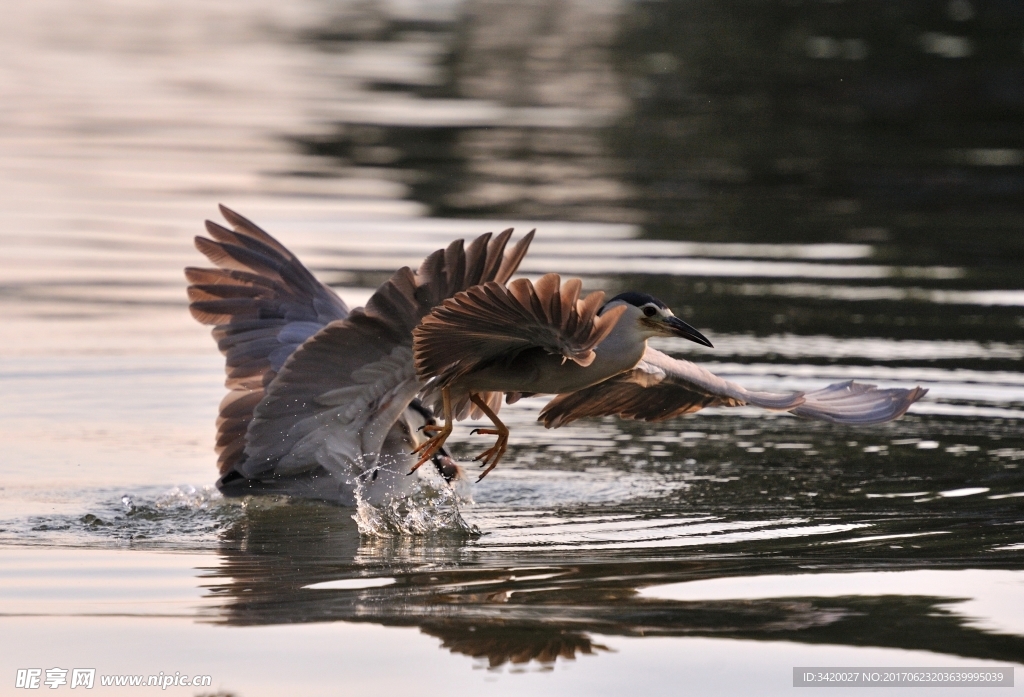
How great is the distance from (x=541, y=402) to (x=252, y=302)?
2.09 metres

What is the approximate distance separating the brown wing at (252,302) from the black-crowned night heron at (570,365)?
108cm

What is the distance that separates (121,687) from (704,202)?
1107 cm

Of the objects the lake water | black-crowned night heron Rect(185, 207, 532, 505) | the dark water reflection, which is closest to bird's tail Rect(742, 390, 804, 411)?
the lake water

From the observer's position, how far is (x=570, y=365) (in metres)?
6.80

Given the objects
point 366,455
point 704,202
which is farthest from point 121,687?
point 704,202

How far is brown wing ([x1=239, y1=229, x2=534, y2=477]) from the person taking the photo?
706 cm

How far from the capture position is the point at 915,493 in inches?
306

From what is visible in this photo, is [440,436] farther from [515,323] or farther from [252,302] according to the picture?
[252,302]

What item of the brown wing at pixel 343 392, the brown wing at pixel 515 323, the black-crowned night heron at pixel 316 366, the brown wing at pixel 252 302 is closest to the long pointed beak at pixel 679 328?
the brown wing at pixel 515 323

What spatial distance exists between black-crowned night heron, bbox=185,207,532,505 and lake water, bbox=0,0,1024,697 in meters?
0.26

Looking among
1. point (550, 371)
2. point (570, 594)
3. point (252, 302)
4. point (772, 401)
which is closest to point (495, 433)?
point (550, 371)

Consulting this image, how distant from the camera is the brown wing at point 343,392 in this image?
7062mm

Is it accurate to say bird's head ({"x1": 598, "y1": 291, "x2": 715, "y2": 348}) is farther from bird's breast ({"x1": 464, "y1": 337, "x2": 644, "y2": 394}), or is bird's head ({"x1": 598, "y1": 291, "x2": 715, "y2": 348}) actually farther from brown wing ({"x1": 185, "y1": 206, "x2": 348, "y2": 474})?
brown wing ({"x1": 185, "y1": 206, "x2": 348, "y2": 474})

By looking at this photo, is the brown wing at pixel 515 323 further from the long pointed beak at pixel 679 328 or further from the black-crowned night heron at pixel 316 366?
the long pointed beak at pixel 679 328
